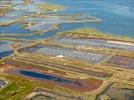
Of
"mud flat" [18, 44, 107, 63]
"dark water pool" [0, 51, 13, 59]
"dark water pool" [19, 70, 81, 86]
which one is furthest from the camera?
"dark water pool" [0, 51, 13, 59]

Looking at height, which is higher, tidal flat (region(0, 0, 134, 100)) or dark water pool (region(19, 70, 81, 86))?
tidal flat (region(0, 0, 134, 100))

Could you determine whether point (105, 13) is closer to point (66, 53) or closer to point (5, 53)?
point (66, 53)

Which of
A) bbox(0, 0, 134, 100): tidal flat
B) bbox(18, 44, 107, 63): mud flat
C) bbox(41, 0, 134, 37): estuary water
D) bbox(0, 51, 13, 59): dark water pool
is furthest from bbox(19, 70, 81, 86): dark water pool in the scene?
bbox(41, 0, 134, 37): estuary water

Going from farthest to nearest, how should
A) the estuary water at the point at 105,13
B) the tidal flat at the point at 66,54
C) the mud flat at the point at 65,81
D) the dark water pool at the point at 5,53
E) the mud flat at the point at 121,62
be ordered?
the estuary water at the point at 105,13
the dark water pool at the point at 5,53
the mud flat at the point at 121,62
the mud flat at the point at 65,81
the tidal flat at the point at 66,54

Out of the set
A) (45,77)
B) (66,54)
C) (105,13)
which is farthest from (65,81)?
(105,13)

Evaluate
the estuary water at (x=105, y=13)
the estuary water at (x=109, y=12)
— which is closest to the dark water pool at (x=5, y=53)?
the estuary water at (x=105, y=13)

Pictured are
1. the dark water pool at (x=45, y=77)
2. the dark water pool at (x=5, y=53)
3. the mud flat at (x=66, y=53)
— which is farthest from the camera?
the dark water pool at (x=5, y=53)

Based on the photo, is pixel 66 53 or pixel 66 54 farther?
pixel 66 53

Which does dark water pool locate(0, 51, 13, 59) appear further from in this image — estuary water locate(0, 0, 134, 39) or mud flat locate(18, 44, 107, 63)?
estuary water locate(0, 0, 134, 39)

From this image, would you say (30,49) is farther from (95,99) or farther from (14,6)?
(14,6)

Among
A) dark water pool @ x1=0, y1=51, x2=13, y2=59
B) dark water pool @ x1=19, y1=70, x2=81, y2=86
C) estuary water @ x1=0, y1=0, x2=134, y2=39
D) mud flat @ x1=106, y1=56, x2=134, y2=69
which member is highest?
estuary water @ x1=0, y1=0, x2=134, y2=39

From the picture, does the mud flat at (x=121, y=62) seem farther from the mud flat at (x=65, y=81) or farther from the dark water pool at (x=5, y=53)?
the dark water pool at (x=5, y=53)
